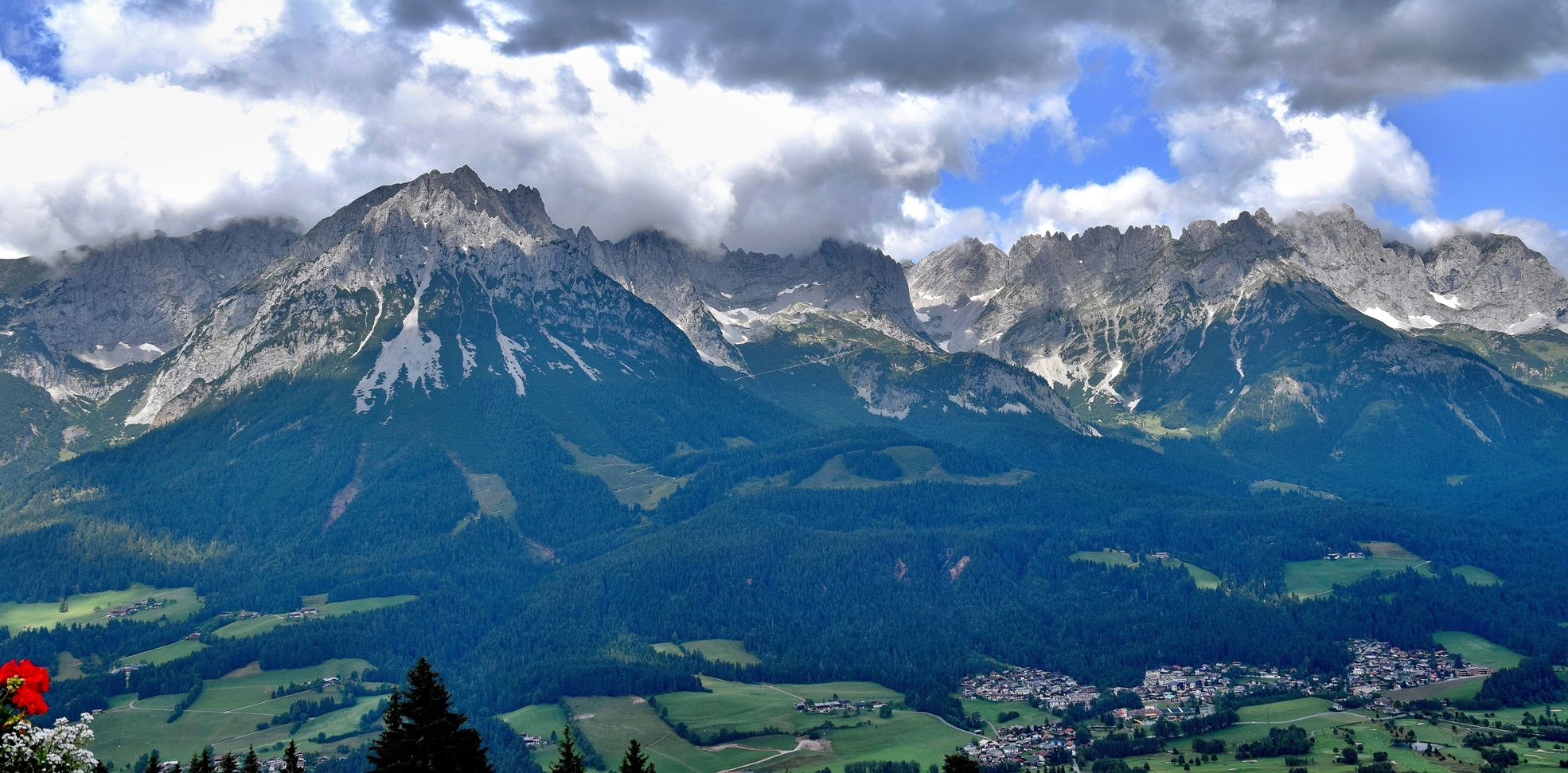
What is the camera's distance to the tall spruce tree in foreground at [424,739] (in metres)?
53.9

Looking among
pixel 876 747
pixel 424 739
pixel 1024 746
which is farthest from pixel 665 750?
pixel 424 739

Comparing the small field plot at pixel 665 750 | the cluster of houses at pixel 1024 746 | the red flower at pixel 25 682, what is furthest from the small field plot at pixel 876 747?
the red flower at pixel 25 682

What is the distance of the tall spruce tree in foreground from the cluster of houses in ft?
421

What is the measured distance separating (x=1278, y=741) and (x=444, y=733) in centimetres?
14888

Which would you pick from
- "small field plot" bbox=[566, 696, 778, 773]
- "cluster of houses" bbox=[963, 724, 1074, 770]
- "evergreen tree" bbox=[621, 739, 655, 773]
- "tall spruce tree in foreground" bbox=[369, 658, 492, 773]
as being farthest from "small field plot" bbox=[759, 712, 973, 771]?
"tall spruce tree in foreground" bbox=[369, 658, 492, 773]

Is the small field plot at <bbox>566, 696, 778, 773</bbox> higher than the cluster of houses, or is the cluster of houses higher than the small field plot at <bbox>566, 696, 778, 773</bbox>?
the small field plot at <bbox>566, 696, 778, 773</bbox>

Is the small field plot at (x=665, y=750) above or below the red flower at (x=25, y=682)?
above

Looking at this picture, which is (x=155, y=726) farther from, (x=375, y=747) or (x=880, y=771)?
(x=375, y=747)

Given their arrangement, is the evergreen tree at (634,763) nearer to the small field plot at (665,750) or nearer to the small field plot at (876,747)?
the small field plot at (665,750)

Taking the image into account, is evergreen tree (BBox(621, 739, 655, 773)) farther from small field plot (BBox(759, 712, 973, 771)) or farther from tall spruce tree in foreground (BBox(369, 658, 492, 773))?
small field plot (BBox(759, 712, 973, 771))

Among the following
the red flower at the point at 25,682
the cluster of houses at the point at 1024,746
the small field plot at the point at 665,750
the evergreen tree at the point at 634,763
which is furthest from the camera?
the small field plot at the point at 665,750

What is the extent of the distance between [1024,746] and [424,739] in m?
143

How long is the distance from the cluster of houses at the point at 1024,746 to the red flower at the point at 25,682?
15091 cm

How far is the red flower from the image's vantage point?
107 feet
